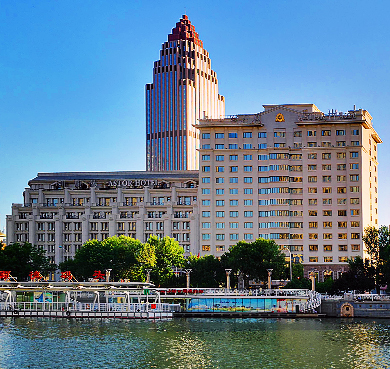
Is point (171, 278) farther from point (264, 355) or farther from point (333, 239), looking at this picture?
point (264, 355)

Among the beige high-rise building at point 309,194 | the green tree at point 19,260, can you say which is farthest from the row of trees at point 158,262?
the beige high-rise building at point 309,194

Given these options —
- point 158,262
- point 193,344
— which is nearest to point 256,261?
point 158,262

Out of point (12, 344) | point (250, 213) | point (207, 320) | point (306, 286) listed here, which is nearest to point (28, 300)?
point (207, 320)

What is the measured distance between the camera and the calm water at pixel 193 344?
262 ft

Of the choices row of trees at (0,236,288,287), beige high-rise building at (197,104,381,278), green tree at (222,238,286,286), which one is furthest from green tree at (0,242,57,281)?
green tree at (222,238,286,286)

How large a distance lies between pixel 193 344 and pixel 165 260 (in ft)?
264

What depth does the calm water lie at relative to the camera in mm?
79938

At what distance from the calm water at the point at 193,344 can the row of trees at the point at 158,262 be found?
41.1m

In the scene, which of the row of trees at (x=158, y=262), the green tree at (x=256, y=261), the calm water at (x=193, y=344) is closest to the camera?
the calm water at (x=193, y=344)

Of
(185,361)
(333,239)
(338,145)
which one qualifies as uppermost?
(338,145)

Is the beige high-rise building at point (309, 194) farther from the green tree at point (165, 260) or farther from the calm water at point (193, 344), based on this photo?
the calm water at point (193, 344)

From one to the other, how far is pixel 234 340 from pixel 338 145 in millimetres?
110052

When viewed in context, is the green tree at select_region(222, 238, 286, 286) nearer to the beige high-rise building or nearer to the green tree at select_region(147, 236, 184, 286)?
the green tree at select_region(147, 236, 184, 286)

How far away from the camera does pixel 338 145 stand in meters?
198
